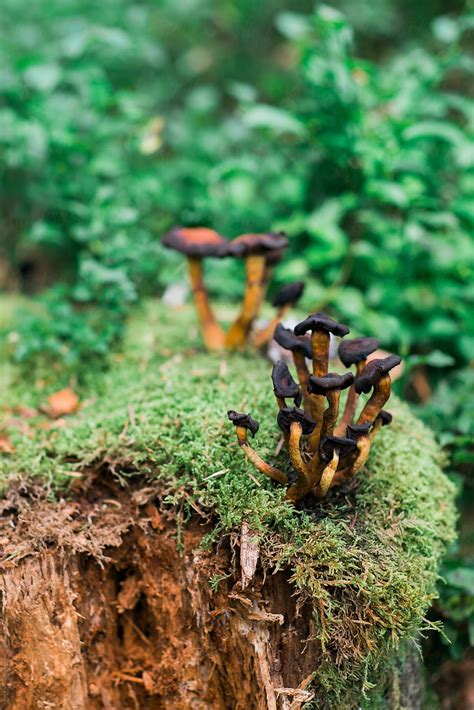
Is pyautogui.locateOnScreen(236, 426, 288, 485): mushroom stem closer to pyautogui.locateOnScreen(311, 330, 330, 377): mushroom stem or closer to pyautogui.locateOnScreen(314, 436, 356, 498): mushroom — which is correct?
pyautogui.locateOnScreen(314, 436, 356, 498): mushroom

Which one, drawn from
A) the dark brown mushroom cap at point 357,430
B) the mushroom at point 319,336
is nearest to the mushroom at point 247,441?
the mushroom at point 319,336

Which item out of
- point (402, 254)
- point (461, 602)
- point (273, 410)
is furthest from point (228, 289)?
point (461, 602)

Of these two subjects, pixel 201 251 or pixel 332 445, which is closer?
pixel 332 445

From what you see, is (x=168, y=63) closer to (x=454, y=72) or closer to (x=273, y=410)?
(x=454, y=72)

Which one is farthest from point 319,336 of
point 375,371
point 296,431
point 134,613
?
point 134,613

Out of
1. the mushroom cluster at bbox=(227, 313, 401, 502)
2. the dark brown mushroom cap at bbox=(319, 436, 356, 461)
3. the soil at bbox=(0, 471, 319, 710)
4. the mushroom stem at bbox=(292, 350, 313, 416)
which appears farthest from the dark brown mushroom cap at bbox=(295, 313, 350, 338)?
the soil at bbox=(0, 471, 319, 710)

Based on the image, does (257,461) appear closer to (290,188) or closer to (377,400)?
(377,400)
